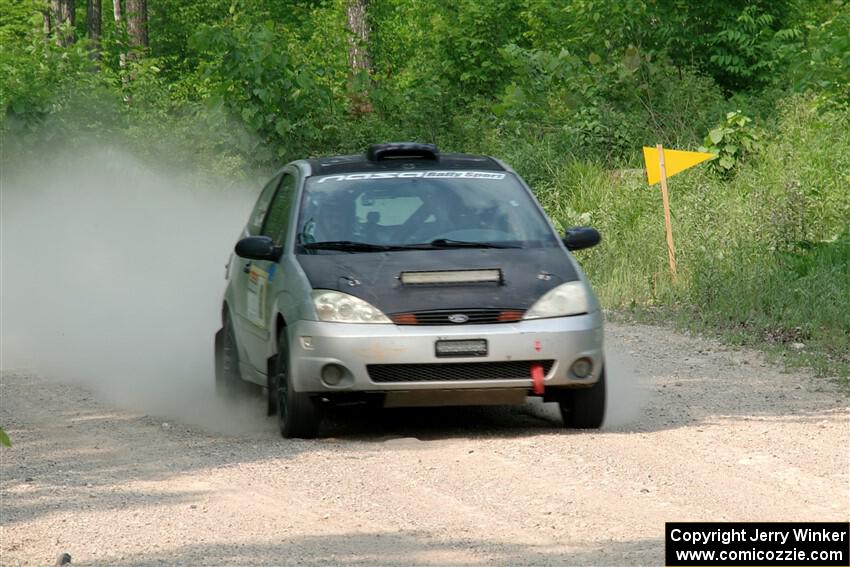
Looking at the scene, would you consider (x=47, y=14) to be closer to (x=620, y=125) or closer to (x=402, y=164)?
(x=620, y=125)

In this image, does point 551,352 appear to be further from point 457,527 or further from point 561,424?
point 457,527

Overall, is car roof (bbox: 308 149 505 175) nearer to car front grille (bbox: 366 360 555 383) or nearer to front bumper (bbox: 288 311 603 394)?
front bumper (bbox: 288 311 603 394)

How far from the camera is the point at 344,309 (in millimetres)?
9461

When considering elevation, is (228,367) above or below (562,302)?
below

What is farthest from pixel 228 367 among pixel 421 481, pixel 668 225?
pixel 668 225

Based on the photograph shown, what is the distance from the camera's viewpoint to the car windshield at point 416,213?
33.3ft

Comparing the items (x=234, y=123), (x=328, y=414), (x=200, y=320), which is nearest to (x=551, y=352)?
(x=328, y=414)

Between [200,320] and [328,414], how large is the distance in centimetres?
628

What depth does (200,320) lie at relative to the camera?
16.9 metres

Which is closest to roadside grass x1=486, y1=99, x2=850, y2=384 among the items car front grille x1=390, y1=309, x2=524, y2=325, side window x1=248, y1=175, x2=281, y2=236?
car front grille x1=390, y1=309, x2=524, y2=325

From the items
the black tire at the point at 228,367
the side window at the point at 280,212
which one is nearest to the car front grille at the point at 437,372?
the side window at the point at 280,212

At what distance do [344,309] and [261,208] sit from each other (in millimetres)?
2528

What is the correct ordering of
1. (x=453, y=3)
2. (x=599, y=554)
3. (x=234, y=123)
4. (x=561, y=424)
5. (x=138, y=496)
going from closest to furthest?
(x=599, y=554), (x=138, y=496), (x=561, y=424), (x=234, y=123), (x=453, y=3)

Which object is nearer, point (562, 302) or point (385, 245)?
point (562, 302)
